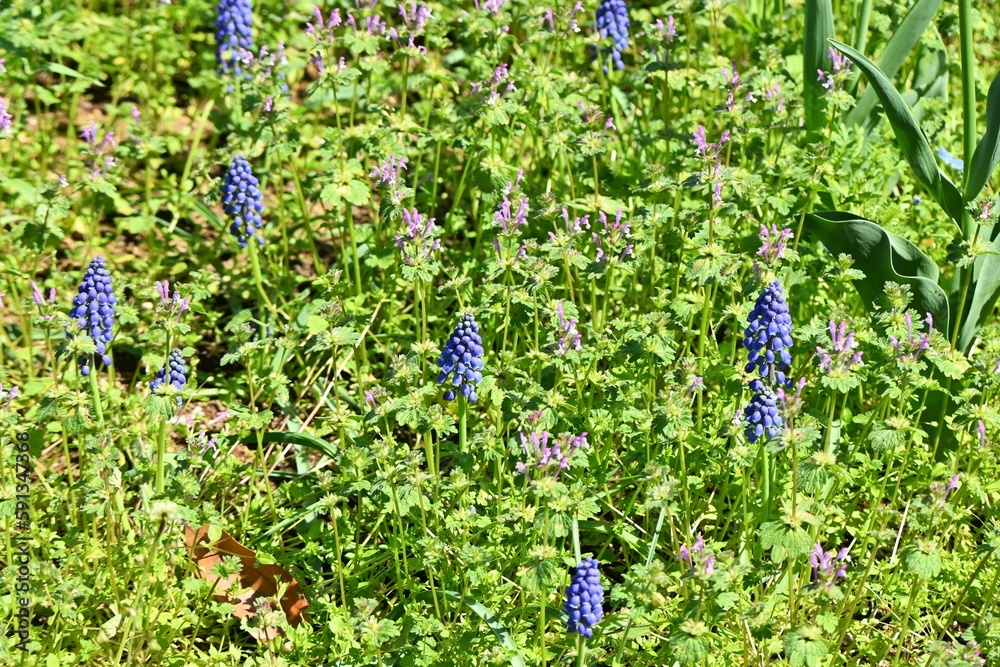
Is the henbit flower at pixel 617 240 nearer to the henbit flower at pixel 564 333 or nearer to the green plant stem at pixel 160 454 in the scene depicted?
the henbit flower at pixel 564 333

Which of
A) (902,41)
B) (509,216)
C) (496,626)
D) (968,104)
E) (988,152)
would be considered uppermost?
(902,41)

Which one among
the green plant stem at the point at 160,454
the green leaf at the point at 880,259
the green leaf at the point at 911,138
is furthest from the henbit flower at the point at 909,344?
the green plant stem at the point at 160,454

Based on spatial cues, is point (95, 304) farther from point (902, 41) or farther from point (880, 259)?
point (902, 41)

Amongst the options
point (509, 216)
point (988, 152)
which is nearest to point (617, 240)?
point (509, 216)

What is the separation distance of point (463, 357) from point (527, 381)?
0.31m

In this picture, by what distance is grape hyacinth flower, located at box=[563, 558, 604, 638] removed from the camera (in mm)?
2873

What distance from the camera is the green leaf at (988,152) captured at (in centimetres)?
391

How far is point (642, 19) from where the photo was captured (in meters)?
5.73

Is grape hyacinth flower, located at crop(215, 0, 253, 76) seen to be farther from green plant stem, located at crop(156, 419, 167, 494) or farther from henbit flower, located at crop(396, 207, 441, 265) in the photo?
green plant stem, located at crop(156, 419, 167, 494)

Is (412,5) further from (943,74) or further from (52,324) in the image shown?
(943,74)

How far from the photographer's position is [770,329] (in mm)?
3326

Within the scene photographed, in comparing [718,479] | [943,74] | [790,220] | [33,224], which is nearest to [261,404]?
[33,224]

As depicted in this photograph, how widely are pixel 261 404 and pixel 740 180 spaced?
2085 mm

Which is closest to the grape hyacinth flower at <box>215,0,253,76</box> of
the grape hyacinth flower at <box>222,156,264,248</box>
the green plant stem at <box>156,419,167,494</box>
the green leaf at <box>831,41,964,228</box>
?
the grape hyacinth flower at <box>222,156,264,248</box>
